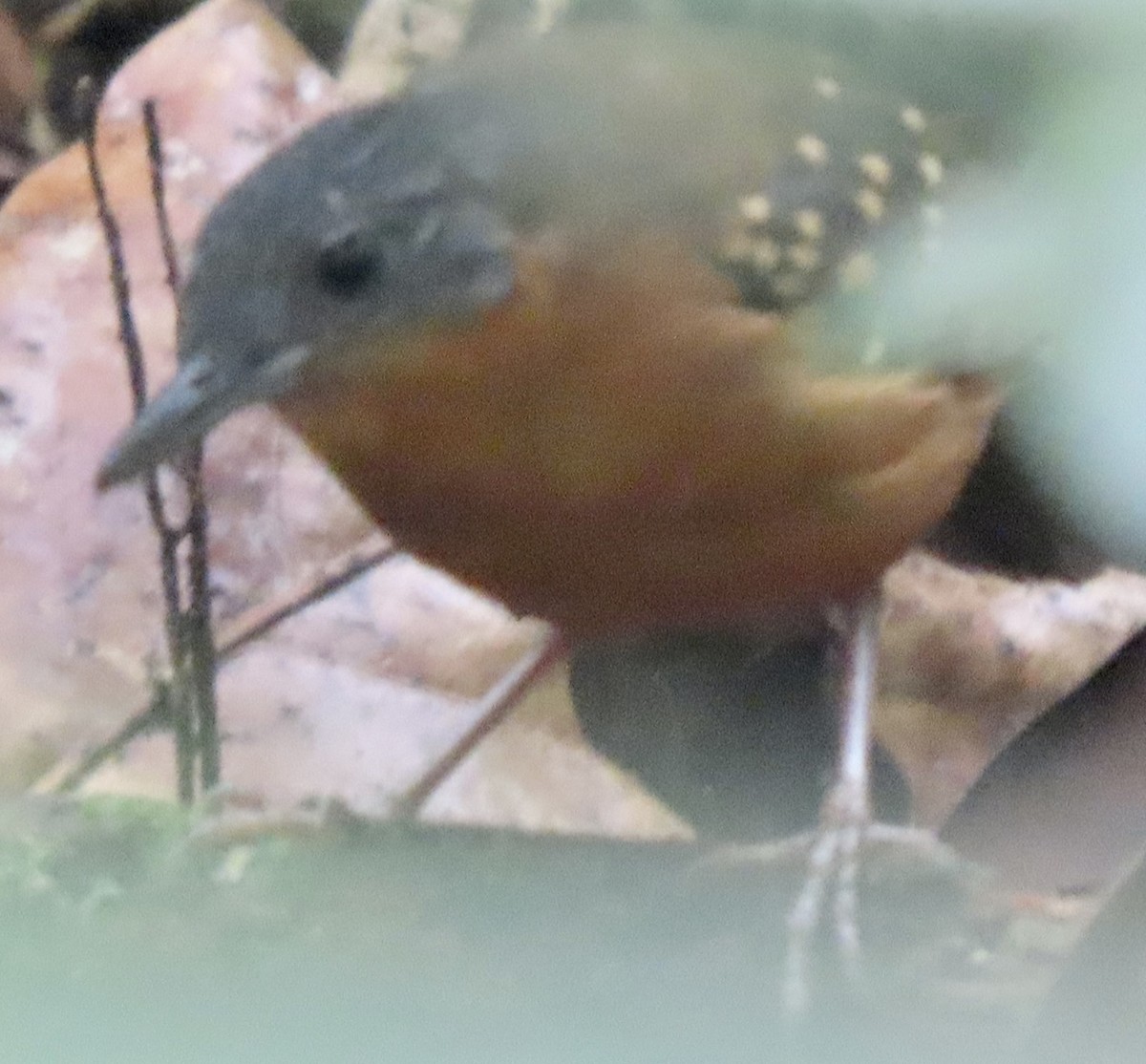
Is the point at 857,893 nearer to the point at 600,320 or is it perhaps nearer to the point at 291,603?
the point at 600,320

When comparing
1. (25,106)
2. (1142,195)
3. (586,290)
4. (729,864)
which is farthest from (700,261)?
(25,106)

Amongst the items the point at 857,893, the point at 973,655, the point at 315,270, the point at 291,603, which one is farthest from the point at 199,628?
the point at 973,655

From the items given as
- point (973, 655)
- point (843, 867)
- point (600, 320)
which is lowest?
point (973, 655)

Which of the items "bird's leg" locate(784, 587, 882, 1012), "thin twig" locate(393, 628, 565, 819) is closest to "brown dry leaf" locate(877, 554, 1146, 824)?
"bird's leg" locate(784, 587, 882, 1012)

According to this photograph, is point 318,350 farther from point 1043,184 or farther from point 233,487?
point 233,487

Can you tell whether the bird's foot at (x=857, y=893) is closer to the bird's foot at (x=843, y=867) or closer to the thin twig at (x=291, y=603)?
the bird's foot at (x=843, y=867)

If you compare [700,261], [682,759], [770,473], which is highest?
[700,261]

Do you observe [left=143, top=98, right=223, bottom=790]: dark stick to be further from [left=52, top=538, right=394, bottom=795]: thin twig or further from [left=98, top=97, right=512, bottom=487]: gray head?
[left=98, top=97, right=512, bottom=487]: gray head
